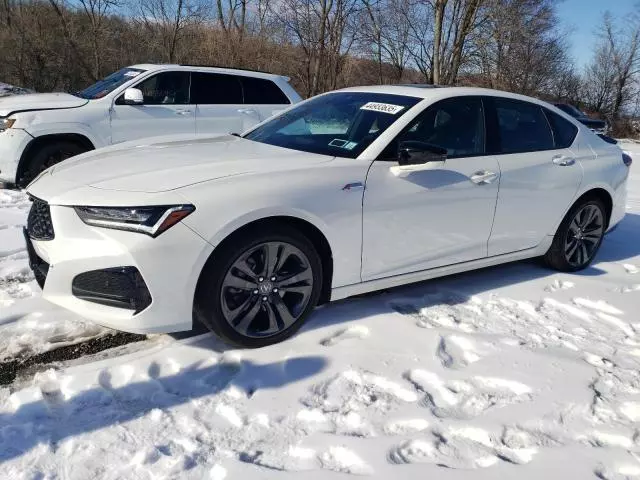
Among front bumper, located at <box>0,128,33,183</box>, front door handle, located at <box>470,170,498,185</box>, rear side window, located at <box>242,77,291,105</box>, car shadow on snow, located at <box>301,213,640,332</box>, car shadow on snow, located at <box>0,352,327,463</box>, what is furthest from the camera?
rear side window, located at <box>242,77,291,105</box>

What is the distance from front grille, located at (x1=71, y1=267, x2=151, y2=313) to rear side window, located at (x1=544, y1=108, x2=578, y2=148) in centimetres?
354

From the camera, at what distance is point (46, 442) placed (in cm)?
241

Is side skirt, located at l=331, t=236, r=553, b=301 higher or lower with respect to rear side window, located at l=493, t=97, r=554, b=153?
lower

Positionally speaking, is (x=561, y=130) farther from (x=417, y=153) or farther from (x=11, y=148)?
(x=11, y=148)

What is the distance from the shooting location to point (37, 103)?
7.17 metres

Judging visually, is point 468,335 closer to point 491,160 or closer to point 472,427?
point 472,427

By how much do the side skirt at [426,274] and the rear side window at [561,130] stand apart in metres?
0.80

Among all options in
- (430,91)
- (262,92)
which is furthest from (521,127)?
(262,92)

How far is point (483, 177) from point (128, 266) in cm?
250

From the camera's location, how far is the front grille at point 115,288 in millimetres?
2842

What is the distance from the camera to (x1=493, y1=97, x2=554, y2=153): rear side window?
4.38 metres

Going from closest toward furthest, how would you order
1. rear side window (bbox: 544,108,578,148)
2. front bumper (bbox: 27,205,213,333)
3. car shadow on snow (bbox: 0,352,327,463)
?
car shadow on snow (bbox: 0,352,327,463), front bumper (bbox: 27,205,213,333), rear side window (bbox: 544,108,578,148)

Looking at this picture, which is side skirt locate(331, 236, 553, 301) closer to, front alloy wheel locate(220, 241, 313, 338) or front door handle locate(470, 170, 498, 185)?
front alloy wheel locate(220, 241, 313, 338)

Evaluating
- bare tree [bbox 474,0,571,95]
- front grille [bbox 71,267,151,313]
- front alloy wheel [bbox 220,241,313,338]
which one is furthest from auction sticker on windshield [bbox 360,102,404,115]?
bare tree [bbox 474,0,571,95]
